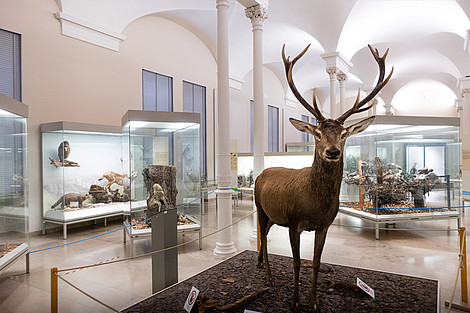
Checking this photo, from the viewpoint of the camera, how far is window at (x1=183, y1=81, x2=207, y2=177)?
11898 millimetres

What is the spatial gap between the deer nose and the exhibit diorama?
0.02 m

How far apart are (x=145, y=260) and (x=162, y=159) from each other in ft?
5.75

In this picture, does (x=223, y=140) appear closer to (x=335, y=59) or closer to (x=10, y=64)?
(x=10, y=64)

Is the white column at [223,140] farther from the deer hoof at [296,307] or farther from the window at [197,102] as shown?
the window at [197,102]

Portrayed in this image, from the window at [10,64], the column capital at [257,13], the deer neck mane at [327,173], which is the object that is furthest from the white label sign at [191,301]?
the window at [10,64]

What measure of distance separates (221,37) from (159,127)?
1926mm

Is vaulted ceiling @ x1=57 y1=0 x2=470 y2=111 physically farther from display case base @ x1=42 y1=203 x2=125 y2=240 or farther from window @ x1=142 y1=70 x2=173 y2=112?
display case base @ x1=42 y1=203 x2=125 y2=240

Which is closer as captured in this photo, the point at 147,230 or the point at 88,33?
the point at 147,230

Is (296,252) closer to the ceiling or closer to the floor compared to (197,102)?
closer to the floor

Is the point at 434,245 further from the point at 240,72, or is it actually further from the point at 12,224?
the point at 240,72

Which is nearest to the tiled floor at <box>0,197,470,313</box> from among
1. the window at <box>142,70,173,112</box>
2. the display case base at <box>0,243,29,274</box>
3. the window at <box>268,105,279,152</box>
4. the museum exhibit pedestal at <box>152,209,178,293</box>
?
the display case base at <box>0,243,29,274</box>

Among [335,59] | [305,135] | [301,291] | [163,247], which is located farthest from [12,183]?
[305,135]

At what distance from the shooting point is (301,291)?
10.8 ft

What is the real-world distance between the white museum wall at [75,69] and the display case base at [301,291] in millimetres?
5723
